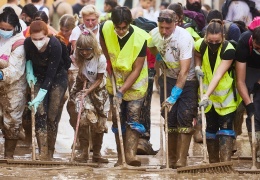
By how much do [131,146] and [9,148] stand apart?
5.16ft

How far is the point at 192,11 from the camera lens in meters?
17.4

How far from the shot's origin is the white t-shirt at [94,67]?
14.7 metres

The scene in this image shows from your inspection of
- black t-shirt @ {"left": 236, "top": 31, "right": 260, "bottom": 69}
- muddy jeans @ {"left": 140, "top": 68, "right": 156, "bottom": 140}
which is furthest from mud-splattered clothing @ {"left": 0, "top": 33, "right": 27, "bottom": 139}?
black t-shirt @ {"left": 236, "top": 31, "right": 260, "bottom": 69}

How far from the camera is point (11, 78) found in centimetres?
1445

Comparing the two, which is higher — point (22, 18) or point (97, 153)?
point (22, 18)

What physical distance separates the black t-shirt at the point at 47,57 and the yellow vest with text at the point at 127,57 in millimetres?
623

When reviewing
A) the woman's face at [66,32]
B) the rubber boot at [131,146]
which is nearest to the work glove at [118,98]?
the rubber boot at [131,146]

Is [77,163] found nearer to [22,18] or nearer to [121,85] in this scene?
[121,85]

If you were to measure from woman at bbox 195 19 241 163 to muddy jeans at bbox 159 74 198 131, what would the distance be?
161 millimetres

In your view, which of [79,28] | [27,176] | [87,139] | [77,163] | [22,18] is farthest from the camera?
[22,18]

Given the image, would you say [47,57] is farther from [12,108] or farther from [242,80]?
[242,80]

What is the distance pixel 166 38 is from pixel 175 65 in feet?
1.20

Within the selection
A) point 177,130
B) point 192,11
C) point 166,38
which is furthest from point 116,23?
point 192,11

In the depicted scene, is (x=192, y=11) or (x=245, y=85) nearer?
(x=245, y=85)
